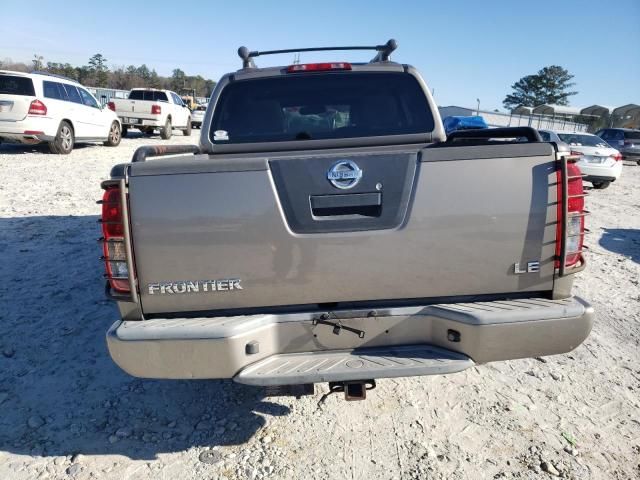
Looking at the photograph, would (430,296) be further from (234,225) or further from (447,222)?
(234,225)

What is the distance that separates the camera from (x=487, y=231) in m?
2.18

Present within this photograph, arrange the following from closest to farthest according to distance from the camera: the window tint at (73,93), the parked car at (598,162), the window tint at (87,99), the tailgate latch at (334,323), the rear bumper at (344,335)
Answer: the rear bumper at (344,335)
the tailgate latch at (334,323)
the window tint at (73,93)
the parked car at (598,162)
the window tint at (87,99)

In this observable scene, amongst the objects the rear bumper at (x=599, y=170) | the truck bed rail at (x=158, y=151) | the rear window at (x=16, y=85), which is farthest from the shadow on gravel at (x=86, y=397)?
the rear bumper at (x=599, y=170)

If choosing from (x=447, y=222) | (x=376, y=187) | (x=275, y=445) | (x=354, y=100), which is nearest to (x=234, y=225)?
(x=376, y=187)

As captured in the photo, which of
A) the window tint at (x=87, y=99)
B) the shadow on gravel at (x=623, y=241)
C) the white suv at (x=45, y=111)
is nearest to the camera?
the shadow on gravel at (x=623, y=241)

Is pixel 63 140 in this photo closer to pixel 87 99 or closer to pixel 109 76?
pixel 87 99

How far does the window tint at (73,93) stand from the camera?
Answer: 12.2m

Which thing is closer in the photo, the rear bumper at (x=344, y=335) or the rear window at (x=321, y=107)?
the rear bumper at (x=344, y=335)

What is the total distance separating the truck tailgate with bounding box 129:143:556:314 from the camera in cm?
211

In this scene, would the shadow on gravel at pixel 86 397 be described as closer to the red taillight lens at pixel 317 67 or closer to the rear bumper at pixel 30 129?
the red taillight lens at pixel 317 67

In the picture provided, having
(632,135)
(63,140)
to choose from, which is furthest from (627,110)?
(63,140)

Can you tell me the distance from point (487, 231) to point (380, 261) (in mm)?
544

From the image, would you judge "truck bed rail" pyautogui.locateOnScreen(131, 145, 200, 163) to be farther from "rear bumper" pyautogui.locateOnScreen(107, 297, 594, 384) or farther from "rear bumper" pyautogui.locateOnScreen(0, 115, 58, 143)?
"rear bumper" pyautogui.locateOnScreen(0, 115, 58, 143)

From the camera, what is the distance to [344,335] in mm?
2279
